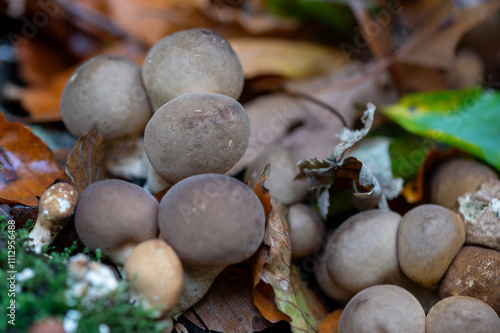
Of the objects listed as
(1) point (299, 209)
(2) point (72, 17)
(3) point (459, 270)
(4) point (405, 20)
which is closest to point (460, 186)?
(3) point (459, 270)

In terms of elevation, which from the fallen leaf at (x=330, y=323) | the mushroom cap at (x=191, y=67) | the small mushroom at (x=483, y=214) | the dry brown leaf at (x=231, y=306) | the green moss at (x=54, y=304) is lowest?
the fallen leaf at (x=330, y=323)

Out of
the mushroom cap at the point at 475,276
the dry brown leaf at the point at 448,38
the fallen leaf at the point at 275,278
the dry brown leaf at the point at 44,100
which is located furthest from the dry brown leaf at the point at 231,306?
the dry brown leaf at the point at 448,38

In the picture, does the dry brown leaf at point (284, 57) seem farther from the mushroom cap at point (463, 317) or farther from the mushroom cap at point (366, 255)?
the mushroom cap at point (463, 317)

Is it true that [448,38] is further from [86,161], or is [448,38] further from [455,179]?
[86,161]

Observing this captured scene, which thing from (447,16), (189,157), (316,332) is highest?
(189,157)

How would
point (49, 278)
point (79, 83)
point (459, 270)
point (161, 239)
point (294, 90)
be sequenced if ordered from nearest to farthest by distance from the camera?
point (49, 278), point (161, 239), point (459, 270), point (79, 83), point (294, 90)

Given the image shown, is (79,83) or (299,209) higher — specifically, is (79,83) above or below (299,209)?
above

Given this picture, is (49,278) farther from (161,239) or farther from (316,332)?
(316,332)

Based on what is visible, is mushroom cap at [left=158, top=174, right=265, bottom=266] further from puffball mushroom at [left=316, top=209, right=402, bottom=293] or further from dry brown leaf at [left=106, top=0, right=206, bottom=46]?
dry brown leaf at [left=106, top=0, right=206, bottom=46]
